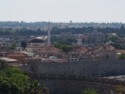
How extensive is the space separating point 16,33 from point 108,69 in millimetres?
91163

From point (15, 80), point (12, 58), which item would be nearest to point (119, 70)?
point (12, 58)

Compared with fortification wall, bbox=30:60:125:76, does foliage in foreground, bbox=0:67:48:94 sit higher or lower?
higher

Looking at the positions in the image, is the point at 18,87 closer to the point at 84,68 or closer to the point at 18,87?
the point at 18,87

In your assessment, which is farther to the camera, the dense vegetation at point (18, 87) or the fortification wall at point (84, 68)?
the fortification wall at point (84, 68)

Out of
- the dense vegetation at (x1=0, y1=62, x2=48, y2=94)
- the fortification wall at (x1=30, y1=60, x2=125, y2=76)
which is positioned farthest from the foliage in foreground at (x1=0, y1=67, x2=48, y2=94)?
the fortification wall at (x1=30, y1=60, x2=125, y2=76)

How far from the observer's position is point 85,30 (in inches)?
6314

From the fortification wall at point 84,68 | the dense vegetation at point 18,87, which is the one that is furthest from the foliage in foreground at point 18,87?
the fortification wall at point 84,68

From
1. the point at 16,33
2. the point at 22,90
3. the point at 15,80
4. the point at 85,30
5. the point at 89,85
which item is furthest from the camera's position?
the point at 85,30

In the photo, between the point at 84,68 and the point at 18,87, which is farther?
the point at 84,68

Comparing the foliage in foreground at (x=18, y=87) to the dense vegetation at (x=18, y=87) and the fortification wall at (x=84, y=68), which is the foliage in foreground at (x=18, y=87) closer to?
the dense vegetation at (x=18, y=87)

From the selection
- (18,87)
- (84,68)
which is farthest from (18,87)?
(84,68)

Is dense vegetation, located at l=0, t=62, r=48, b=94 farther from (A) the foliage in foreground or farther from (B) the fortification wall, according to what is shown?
(B) the fortification wall

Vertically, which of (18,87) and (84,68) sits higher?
(18,87)

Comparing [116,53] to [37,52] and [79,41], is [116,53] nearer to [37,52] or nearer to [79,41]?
[37,52]
